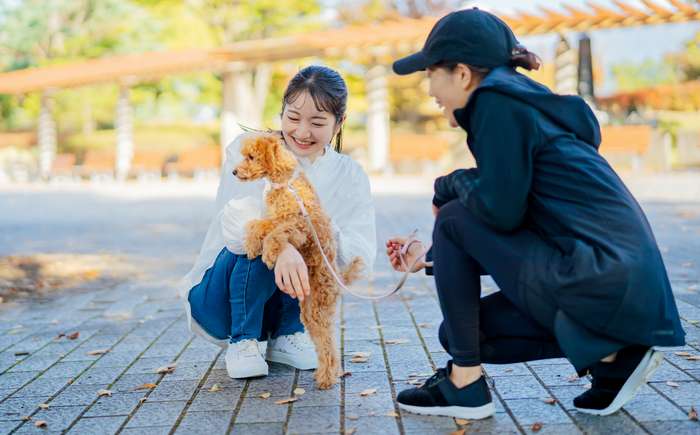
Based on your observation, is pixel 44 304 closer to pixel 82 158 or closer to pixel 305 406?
pixel 305 406

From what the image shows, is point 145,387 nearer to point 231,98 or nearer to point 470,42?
point 470,42

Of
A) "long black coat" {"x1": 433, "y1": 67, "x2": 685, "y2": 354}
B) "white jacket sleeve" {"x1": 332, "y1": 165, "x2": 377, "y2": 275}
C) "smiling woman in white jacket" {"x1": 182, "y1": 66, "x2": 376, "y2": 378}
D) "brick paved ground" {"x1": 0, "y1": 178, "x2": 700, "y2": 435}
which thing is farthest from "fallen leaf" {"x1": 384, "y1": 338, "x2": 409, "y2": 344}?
"long black coat" {"x1": 433, "y1": 67, "x2": 685, "y2": 354}

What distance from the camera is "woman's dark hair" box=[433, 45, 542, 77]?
104 inches

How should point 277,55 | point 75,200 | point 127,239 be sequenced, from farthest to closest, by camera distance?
point 277,55, point 75,200, point 127,239

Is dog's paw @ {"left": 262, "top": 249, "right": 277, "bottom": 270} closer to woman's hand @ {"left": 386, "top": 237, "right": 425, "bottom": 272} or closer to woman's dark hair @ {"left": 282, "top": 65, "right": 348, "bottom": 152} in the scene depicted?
woman's hand @ {"left": 386, "top": 237, "right": 425, "bottom": 272}

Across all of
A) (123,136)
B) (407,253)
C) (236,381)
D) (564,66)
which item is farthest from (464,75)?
(123,136)

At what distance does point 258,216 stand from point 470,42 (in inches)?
45.8

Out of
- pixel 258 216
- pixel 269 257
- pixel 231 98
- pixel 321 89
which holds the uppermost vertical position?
pixel 231 98

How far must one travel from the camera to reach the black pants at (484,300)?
259 cm

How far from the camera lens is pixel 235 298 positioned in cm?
341

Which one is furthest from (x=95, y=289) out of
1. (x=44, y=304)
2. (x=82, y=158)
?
(x=82, y=158)

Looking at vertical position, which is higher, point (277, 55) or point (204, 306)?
point (277, 55)

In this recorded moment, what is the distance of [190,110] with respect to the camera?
46.4 m

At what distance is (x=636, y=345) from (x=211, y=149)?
22.3 m
